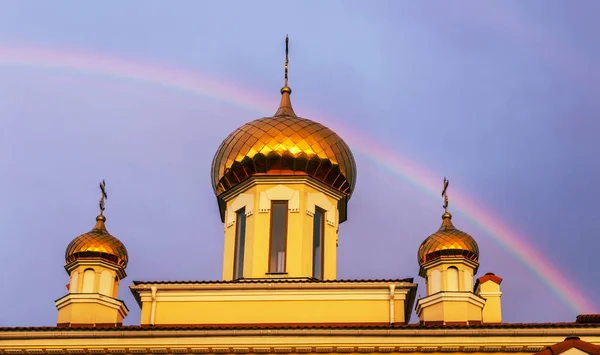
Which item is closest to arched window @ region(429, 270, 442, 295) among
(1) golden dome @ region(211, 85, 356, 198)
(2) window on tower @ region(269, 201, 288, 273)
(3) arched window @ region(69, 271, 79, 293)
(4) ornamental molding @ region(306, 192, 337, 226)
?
(4) ornamental molding @ region(306, 192, 337, 226)

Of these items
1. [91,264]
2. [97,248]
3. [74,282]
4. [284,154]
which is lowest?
[74,282]

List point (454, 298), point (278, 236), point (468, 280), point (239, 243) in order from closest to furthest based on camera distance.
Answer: point (454, 298) → point (468, 280) → point (278, 236) → point (239, 243)

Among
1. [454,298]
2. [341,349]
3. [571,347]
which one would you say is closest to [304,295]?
[341,349]

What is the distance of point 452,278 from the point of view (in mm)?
27156

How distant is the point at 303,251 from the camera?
2891cm

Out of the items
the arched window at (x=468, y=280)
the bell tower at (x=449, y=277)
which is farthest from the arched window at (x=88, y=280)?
the arched window at (x=468, y=280)

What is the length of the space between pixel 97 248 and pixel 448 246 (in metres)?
9.00

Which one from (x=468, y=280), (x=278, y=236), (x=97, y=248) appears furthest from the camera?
(x=278, y=236)

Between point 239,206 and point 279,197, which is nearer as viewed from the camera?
point 279,197

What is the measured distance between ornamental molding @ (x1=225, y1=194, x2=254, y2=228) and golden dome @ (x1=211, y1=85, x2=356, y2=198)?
56cm

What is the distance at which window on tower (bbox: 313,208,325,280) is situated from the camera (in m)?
29.5

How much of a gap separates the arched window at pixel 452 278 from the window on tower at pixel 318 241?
382 centimetres

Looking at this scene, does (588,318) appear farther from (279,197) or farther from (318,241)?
(279,197)

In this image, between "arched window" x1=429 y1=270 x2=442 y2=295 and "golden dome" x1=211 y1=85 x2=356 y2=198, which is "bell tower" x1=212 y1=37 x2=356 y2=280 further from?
"arched window" x1=429 y1=270 x2=442 y2=295
